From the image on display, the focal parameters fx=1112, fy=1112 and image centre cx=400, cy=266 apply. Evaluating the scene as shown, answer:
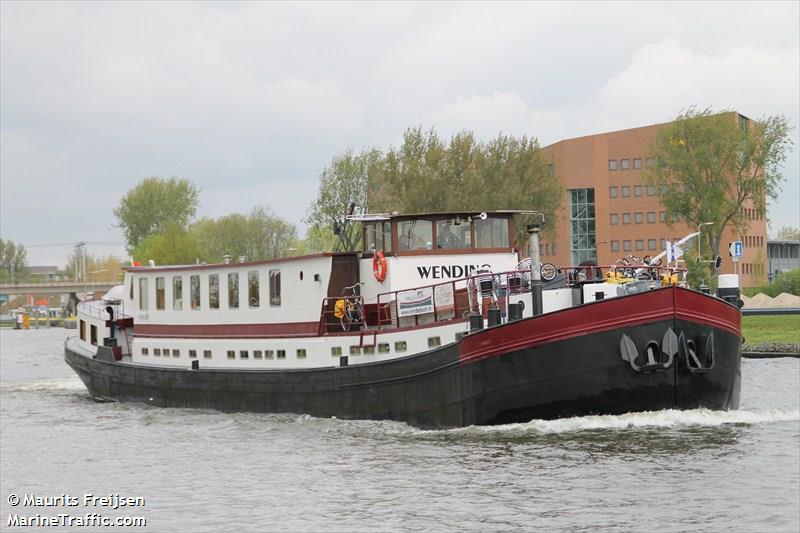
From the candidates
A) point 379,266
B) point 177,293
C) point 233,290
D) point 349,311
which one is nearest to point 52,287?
point 177,293

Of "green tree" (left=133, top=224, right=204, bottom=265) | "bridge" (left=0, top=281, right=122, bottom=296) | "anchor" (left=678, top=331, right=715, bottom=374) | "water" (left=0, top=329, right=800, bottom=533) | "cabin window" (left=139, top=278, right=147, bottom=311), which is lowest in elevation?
"water" (left=0, top=329, right=800, bottom=533)

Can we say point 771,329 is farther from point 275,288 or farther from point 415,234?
point 275,288

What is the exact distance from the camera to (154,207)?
127 metres

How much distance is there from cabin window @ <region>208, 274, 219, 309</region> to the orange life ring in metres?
5.69

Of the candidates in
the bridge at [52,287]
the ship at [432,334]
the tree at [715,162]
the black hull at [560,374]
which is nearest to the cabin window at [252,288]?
the ship at [432,334]

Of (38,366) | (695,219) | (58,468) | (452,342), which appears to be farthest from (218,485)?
(695,219)

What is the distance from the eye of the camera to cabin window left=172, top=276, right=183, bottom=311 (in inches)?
1217

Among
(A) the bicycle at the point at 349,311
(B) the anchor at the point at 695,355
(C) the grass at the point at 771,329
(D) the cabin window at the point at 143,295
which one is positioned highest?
(D) the cabin window at the point at 143,295

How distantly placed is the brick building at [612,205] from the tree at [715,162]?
57.3 feet

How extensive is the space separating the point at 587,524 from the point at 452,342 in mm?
7494

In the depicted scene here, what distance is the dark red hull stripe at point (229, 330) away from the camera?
2694 centimetres

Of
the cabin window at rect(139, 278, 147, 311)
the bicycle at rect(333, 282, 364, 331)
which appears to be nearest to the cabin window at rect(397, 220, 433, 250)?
the bicycle at rect(333, 282, 364, 331)

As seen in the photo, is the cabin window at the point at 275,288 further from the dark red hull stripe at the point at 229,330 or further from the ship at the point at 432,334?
the dark red hull stripe at the point at 229,330

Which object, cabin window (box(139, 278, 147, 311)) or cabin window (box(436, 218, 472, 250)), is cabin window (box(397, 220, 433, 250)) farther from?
cabin window (box(139, 278, 147, 311))
